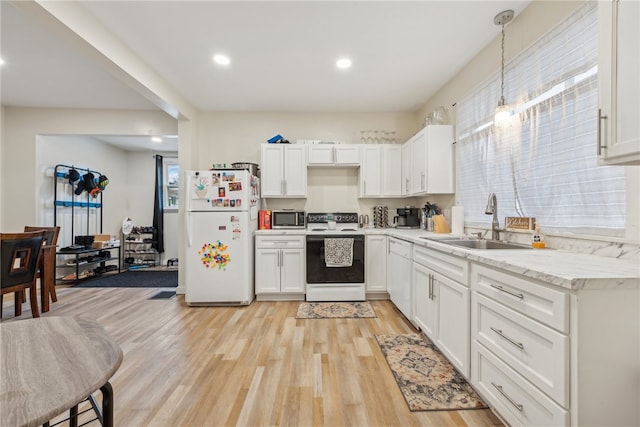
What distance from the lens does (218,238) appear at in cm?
329

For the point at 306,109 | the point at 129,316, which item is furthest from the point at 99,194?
the point at 306,109

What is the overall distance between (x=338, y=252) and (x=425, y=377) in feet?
5.57

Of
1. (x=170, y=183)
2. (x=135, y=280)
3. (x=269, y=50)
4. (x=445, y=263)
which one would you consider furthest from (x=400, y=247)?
(x=170, y=183)

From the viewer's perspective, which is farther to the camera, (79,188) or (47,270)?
(79,188)

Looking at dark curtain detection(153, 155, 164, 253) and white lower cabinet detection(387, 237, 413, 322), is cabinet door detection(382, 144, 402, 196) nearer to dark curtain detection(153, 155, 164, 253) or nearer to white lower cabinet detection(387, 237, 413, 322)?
white lower cabinet detection(387, 237, 413, 322)

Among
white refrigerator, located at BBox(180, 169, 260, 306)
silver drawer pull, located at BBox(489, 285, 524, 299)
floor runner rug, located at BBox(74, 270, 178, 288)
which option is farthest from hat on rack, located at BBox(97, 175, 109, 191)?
silver drawer pull, located at BBox(489, 285, 524, 299)

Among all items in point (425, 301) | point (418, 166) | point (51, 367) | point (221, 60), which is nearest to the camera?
point (51, 367)

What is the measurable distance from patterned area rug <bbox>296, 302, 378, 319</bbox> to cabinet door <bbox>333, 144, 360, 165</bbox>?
1911mm

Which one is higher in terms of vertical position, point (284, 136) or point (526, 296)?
point (284, 136)

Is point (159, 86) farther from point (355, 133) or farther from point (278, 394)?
point (278, 394)

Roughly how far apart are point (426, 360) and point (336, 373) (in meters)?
0.72

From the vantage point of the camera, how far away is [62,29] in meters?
1.93

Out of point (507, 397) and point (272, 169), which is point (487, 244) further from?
point (272, 169)

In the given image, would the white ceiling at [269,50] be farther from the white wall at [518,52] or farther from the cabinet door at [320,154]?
the cabinet door at [320,154]
